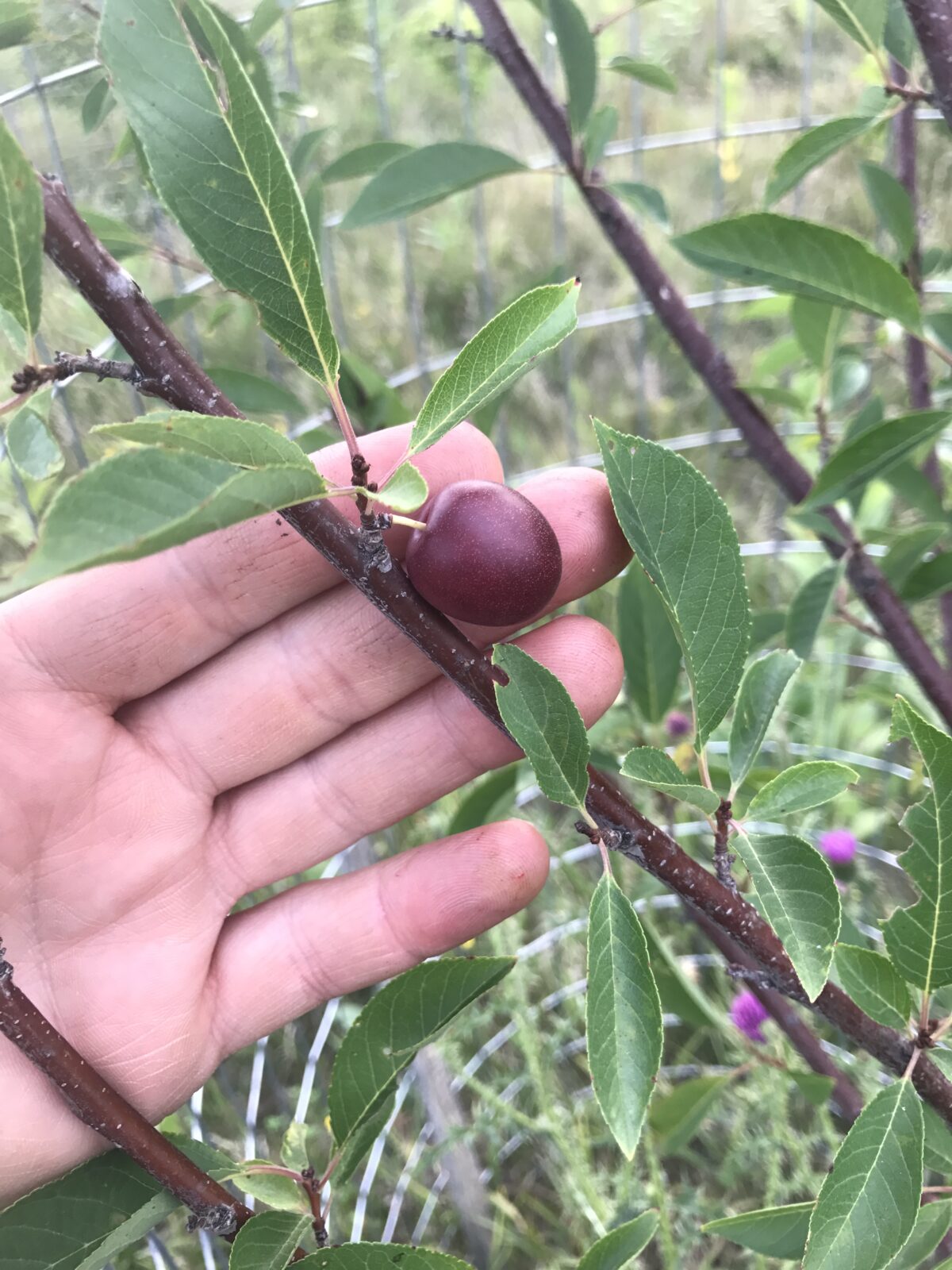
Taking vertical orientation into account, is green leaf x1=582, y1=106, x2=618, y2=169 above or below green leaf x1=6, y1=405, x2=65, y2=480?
above

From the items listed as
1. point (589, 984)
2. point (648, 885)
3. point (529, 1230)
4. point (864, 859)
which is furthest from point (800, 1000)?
point (864, 859)

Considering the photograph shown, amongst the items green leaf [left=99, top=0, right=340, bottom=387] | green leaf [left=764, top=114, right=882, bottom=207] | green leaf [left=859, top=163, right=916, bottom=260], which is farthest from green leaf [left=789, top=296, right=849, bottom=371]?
green leaf [left=99, top=0, right=340, bottom=387]

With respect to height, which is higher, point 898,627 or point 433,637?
point 433,637

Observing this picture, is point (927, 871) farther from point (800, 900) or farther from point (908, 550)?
point (908, 550)

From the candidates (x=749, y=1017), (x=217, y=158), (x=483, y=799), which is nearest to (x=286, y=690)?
(x=483, y=799)

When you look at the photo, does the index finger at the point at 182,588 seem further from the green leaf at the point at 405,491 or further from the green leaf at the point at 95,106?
the green leaf at the point at 95,106

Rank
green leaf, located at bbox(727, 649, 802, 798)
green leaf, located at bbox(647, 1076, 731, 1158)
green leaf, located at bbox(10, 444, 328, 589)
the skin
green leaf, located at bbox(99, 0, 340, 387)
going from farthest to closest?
1. green leaf, located at bbox(647, 1076, 731, 1158)
2. the skin
3. green leaf, located at bbox(727, 649, 802, 798)
4. green leaf, located at bbox(99, 0, 340, 387)
5. green leaf, located at bbox(10, 444, 328, 589)

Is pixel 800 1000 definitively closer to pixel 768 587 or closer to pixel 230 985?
pixel 230 985

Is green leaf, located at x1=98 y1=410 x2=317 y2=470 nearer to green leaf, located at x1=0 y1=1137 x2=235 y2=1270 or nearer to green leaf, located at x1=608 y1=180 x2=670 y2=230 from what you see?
green leaf, located at x1=0 y1=1137 x2=235 y2=1270
